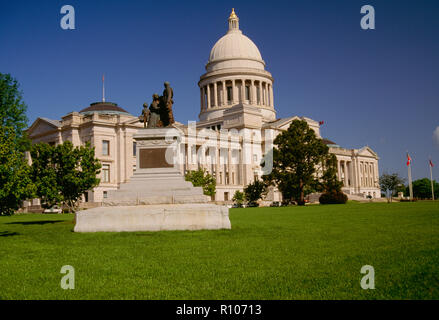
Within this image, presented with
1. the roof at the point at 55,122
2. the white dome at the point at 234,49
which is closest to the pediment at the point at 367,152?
the white dome at the point at 234,49

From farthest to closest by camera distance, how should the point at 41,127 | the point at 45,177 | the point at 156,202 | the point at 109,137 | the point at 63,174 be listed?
the point at 41,127
the point at 109,137
the point at 63,174
the point at 45,177
the point at 156,202

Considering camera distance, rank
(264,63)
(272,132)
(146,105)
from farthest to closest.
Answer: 1. (264,63)
2. (272,132)
3. (146,105)

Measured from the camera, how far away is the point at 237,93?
103 meters

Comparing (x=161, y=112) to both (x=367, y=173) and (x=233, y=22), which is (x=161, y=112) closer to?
(x=233, y=22)

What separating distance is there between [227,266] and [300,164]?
4860 centimetres

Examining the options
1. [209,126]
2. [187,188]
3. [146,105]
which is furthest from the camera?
[209,126]

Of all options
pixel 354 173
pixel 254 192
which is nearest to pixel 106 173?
pixel 254 192

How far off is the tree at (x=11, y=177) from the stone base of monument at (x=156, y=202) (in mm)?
2441

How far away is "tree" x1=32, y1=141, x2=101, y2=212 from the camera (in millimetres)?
28906

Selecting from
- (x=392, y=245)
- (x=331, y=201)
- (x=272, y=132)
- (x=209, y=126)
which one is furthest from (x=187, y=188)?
(x=209, y=126)

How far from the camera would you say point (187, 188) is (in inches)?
631

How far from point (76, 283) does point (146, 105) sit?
12.8 m

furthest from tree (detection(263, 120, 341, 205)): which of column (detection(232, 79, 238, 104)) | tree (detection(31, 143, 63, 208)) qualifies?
column (detection(232, 79, 238, 104))
